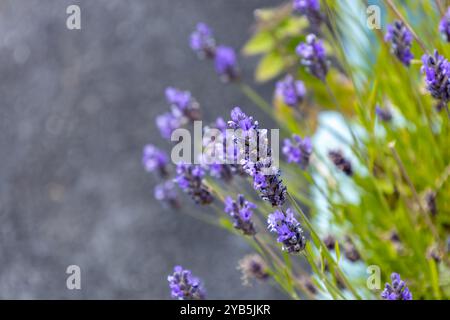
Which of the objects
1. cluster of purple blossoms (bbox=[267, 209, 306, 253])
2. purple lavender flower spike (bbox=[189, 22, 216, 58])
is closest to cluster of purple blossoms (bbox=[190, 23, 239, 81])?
purple lavender flower spike (bbox=[189, 22, 216, 58])

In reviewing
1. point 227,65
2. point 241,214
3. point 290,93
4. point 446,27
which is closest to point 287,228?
point 241,214

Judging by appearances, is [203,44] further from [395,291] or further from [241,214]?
[395,291]

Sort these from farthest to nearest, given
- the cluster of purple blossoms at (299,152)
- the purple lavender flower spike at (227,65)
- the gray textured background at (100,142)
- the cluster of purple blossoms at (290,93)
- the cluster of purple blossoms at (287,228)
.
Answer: the gray textured background at (100,142) < the purple lavender flower spike at (227,65) < the cluster of purple blossoms at (290,93) < the cluster of purple blossoms at (299,152) < the cluster of purple blossoms at (287,228)

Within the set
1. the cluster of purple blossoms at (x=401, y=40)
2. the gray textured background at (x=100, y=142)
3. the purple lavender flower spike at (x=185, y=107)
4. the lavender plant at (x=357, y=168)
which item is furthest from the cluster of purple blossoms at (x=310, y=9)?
A: the gray textured background at (x=100, y=142)

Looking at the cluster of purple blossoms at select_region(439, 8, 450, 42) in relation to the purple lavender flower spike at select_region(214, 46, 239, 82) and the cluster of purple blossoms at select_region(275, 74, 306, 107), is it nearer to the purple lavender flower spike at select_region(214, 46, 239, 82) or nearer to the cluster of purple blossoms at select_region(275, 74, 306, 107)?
the cluster of purple blossoms at select_region(275, 74, 306, 107)

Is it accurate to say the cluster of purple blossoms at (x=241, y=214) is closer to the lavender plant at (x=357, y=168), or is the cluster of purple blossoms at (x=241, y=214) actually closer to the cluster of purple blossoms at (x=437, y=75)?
the lavender plant at (x=357, y=168)

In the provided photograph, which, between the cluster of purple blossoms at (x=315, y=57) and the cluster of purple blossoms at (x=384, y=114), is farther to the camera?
the cluster of purple blossoms at (x=384, y=114)

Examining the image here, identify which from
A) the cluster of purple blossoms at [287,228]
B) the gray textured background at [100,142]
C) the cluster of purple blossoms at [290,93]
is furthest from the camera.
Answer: the gray textured background at [100,142]
